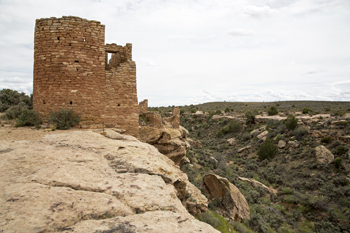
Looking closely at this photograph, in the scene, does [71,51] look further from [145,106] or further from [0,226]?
[0,226]

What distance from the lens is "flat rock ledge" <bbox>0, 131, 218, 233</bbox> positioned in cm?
286

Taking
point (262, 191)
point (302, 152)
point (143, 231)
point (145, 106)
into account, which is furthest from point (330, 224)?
point (143, 231)

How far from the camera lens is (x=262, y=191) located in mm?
15445

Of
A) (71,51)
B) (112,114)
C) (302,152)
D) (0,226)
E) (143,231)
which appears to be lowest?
(302,152)

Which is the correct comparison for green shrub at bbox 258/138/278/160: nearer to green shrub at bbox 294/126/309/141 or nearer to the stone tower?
green shrub at bbox 294/126/309/141

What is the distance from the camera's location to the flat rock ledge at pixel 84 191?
2.86m

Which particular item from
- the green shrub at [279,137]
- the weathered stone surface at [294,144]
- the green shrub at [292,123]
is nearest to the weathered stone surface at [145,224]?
the weathered stone surface at [294,144]

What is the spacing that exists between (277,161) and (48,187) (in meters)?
21.1

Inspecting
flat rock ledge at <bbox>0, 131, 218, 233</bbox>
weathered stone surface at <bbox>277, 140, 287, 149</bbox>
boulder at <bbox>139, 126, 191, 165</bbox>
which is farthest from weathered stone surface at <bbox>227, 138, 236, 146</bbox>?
flat rock ledge at <bbox>0, 131, 218, 233</bbox>

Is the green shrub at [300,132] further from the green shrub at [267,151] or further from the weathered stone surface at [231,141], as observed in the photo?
the weathered stone surface at [231,141]

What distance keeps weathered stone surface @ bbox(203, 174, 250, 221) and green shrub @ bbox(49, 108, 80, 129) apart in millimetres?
7221

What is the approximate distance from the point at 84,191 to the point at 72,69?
6.13 metres

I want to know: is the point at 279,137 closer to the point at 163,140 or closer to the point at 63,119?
the point at 163,140

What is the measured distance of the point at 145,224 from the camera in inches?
119
